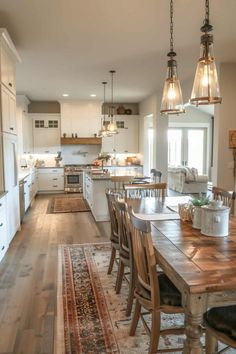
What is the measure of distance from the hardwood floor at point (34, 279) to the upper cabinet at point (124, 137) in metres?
4.14

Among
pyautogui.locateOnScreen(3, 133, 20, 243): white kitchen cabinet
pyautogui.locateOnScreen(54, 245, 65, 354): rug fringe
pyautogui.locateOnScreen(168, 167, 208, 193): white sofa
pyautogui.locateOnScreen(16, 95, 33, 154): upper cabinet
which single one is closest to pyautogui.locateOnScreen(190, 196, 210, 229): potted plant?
pyautogui.locateOnScreen(54, 245, 65, 354): rug fringe

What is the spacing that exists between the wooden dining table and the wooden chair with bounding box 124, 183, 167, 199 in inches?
67.3

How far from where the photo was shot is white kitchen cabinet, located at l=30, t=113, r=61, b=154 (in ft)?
30.8

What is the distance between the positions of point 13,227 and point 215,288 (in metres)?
3.79

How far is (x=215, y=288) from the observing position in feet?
4.66

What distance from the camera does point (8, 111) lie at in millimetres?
4281

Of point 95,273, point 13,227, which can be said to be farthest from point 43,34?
point 95,273

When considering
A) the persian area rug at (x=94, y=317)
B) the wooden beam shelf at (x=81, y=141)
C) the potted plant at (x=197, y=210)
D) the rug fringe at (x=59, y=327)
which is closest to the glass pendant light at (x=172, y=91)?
the potted plant at (x=197, y=210)

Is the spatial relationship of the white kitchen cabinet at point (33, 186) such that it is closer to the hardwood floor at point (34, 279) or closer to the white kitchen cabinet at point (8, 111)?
the hardwood floor at point (34, 279)

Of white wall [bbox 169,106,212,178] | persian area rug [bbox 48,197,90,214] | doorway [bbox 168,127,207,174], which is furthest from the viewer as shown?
doorway [bbox 168,127,207,174]

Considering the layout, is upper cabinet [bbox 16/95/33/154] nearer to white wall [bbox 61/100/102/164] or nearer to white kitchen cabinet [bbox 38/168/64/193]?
white kitchen cabinet [bbox 38/168/64/193]

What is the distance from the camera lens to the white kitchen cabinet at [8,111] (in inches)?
156

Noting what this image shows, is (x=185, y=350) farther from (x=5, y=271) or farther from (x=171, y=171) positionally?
(x=171, y=171)

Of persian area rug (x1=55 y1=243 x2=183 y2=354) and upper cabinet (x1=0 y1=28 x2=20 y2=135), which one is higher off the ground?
upper cabinet (x1=0 y1=28 x2=20 y2=135)
